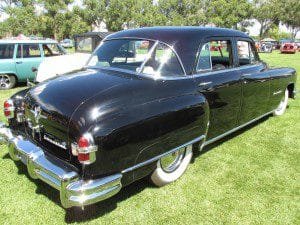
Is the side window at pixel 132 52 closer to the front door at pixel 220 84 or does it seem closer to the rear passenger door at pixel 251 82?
the front door at pixel 220 84

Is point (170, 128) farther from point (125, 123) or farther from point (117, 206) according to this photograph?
point (117, 206)

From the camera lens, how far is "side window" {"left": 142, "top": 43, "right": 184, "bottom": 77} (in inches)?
144

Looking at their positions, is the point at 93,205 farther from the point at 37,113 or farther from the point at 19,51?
the point at 19,51

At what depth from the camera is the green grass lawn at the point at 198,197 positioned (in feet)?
10.7

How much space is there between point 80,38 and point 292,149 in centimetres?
929

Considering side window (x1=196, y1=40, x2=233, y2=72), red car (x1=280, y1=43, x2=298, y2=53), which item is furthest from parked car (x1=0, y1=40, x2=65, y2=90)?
red car (x1=280, y1=43, x2=298, y2=53)

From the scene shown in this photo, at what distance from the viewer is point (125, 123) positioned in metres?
2.93

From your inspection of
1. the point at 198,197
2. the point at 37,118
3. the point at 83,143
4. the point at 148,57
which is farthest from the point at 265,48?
the point at 83,143

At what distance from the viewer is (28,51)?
9.89 meters

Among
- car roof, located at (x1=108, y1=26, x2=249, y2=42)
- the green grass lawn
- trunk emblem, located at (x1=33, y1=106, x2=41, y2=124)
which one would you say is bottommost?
the green grass lawn

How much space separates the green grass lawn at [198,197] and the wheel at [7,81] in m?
5.38

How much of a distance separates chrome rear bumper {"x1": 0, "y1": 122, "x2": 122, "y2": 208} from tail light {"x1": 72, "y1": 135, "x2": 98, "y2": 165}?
204 millimetres

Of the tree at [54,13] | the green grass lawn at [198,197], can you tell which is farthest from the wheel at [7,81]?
the tree at [54,13]

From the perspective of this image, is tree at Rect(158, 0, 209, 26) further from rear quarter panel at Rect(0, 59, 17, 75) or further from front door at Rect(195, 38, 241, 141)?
front door at Rect(195, 38, 241, 141)
